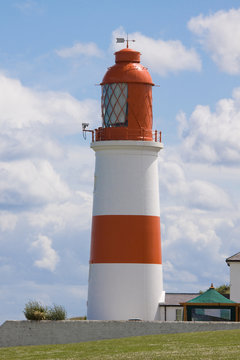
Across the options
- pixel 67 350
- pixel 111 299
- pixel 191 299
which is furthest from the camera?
pixel 191 299

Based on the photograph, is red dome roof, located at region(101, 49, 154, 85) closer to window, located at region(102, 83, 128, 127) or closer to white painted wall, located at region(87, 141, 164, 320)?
window, located at region(102, 83, 128, 127)

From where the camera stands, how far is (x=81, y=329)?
41.8 m

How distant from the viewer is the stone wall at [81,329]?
41406 mm

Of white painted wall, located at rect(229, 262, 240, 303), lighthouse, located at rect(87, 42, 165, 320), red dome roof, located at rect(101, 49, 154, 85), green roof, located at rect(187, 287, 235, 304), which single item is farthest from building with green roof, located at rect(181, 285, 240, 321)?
red dome roof, located at rect(101, 49, 154, 85)

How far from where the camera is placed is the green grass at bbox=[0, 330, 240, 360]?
3219cm

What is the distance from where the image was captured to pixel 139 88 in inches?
1797

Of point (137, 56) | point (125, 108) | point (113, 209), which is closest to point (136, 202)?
point (113, 209)

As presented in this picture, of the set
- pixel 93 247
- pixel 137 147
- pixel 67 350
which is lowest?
pixel 67 350

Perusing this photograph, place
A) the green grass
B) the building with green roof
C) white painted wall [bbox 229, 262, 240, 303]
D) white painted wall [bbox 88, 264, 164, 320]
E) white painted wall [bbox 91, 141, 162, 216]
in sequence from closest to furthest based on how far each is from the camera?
the green grass < white painted wall [bbox 88, 264, 164, 320] < white painted wall [bbox 91, 141, 162, 216] < the building with green roof < white painted wall [bbox 229, 262, 240, 303]

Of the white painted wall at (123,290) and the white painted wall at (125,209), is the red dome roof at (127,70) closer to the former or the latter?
the white painted wall at (125,209)

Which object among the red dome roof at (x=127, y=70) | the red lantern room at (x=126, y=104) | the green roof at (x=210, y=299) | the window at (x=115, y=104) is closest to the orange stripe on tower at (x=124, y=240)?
the green roof at (x=210, y=299)

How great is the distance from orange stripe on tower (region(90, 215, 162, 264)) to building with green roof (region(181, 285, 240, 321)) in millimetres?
3187

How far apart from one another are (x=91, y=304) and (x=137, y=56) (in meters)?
13.4

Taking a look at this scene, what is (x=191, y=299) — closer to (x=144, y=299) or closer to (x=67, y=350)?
(x=144, y=299)
